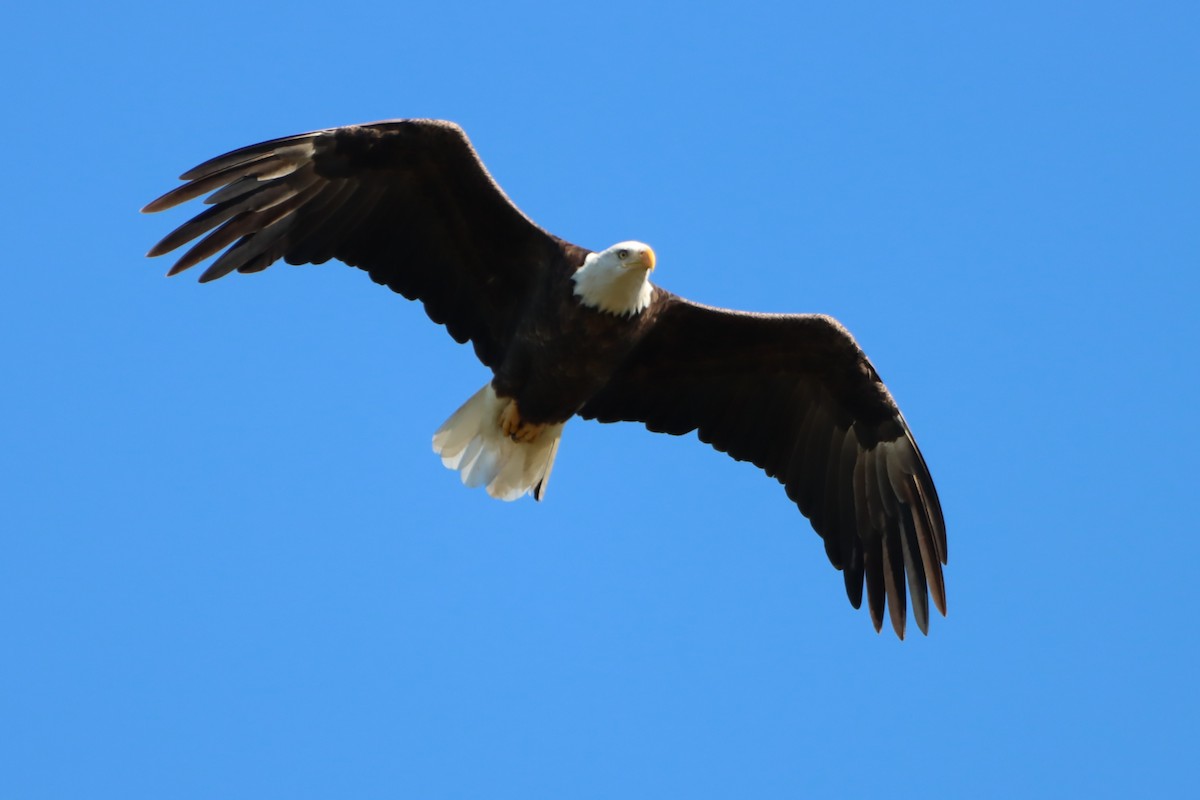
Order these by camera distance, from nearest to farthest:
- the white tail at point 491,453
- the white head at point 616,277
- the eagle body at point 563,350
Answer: the white head at point 616,277 < the eagle body at point 563,350 < the white tail at point 491,453

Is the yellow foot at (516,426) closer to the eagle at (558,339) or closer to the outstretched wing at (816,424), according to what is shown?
the eagle at (558,339)

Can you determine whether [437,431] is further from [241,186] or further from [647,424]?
[241,186]

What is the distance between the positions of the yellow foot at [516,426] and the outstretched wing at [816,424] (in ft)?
1.10

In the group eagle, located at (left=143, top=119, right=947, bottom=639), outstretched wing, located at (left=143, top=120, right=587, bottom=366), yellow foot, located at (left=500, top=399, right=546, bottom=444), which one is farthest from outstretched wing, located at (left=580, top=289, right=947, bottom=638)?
outstretched wing, located at (left=143, top=120, right=587, bottom=366)

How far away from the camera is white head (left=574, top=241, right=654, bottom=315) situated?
27.3ft

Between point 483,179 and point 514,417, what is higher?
point 483,179

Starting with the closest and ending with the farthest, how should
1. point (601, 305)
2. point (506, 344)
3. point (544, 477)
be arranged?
1. point (601, 305)
2. point (506, 344)
3. point (544, 477)

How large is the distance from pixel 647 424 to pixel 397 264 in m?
1.67

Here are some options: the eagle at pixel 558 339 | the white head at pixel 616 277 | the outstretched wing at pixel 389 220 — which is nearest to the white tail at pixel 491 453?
the eagle at pixel 558 339

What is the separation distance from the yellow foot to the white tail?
0.03 m

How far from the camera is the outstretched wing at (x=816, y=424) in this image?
927 centimetres

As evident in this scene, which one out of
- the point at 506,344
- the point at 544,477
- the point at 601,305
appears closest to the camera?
the point at 601,305

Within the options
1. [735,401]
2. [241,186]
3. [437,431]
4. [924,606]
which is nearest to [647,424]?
[735,401]

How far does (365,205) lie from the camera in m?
8.77
